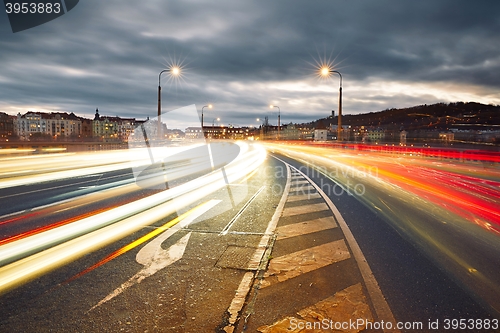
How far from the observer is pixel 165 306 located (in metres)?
3.54

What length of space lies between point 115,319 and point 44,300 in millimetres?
1092

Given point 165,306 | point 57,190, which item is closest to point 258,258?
point 165,306

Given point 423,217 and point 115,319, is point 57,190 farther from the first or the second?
point 423,217

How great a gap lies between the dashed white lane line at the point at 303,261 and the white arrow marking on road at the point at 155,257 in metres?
1.60

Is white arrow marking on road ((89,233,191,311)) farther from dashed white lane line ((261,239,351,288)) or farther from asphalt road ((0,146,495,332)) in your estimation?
dashed white lane line ((261,239,351,288))

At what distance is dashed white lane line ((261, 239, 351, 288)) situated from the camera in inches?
172

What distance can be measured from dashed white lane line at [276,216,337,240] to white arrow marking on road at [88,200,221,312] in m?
1.93

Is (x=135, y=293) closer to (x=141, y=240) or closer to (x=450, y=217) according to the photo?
(x=141, y=240)

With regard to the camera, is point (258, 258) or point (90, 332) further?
point (258, 258)

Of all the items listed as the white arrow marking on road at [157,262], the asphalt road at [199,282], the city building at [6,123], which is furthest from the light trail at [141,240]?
the city building at [6,123]

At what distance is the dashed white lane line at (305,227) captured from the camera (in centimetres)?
630

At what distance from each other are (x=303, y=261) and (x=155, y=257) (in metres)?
2.40

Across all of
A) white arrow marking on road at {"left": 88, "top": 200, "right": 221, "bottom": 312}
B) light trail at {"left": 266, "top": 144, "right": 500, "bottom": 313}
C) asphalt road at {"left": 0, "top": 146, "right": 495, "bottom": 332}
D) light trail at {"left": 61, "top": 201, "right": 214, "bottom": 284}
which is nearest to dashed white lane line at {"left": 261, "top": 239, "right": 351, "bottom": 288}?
asphalt road at {"left": 0, "top": 146, "right": 495, "bottom": 332}

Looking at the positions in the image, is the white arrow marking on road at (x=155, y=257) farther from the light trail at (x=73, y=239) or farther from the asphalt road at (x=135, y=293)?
the light trail at (x=73, y=239)
